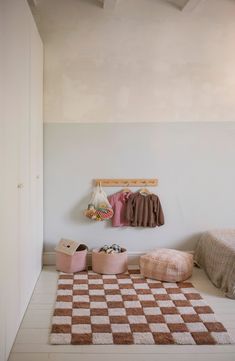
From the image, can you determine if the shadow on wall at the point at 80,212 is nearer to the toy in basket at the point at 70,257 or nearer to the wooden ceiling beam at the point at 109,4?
the toy in basket at the point at 70,257

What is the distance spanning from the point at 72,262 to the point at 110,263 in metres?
0.35

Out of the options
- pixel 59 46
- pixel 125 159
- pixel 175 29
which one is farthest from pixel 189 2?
pixel 125 159

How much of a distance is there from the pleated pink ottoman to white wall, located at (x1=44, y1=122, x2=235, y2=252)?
385mm

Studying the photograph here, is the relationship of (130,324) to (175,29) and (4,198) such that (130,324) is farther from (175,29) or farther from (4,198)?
(175,29)

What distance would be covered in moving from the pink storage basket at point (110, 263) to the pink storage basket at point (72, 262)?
0.40 feet

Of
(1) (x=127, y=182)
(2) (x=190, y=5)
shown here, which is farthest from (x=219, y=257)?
(2) (x=190, y=5)

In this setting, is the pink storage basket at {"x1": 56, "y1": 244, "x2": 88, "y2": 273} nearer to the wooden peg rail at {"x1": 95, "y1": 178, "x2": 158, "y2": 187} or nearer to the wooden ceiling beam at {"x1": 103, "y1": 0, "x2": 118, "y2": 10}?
the wooden peg rail at {"x1": 95, "y1": 178, "x2": 158, "y2": 187}

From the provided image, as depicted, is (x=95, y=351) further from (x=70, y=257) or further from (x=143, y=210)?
(x=143, y=210)

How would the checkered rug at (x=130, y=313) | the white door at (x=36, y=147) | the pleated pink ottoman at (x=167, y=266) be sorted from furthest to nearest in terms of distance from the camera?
the pleated pink ottoman at (x=167, y=266)
the white door at (x=36, y=147)
the checkered rug at (x=130, y=313)

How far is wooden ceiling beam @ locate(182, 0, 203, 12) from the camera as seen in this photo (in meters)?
3.34

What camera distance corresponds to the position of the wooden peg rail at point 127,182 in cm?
363

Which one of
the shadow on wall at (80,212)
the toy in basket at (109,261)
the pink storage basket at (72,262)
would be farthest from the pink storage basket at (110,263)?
the shadow on wall at (80,212)

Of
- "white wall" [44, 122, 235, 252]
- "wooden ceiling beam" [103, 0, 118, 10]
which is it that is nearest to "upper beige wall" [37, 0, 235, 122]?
"wooden ceiling beam" [103, 0, 118, 10]

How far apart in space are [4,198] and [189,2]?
102 inches
